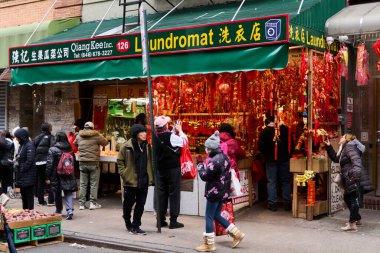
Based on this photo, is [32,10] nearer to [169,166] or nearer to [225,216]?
[169,166]

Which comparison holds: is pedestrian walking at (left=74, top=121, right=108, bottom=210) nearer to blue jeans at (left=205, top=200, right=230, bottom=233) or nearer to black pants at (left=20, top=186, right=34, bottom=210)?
black pants at (left=20, top=186, right=34, bottom=210)

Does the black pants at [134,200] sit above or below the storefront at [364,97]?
below

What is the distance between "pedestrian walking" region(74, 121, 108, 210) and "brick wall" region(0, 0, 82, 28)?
15.4ft

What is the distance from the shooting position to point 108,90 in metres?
14.7

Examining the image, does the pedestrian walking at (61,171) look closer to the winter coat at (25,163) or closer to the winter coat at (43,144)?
the winter coat at (25,163)

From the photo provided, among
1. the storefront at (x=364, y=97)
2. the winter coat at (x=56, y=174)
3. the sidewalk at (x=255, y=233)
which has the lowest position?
the sidewalk at (x=255, y=233)

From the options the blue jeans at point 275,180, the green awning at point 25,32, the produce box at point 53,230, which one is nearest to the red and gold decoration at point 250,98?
the blue jeans at point 275,180

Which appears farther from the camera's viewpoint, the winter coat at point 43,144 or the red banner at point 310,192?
the winter coat at point 43,144

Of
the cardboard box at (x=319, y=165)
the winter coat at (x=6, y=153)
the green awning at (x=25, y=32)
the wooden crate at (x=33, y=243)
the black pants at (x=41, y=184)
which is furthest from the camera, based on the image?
the green awning at (x=25, y=32)

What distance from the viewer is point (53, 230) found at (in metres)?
9.25

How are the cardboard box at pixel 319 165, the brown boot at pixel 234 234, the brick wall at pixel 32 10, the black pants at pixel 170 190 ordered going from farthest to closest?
the brick wall at pixel 32 10 → the cardboard box at pixel 319 165 → the black pants at pixel 170 190 → the brown boot at pixel 234 234

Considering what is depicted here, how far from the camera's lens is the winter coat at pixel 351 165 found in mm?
9109

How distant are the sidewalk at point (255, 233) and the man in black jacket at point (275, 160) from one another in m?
0.33

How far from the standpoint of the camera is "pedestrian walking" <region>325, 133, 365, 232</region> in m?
9.12
